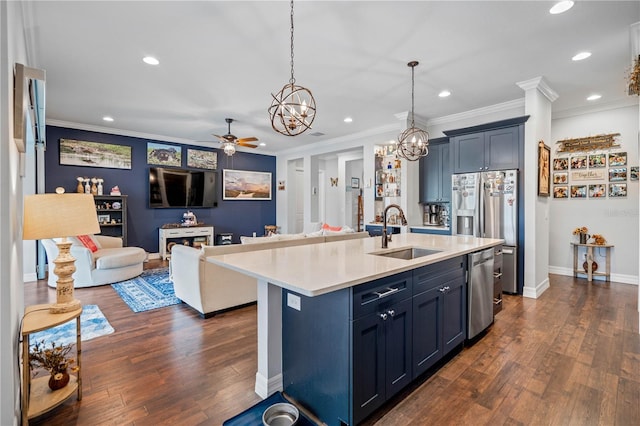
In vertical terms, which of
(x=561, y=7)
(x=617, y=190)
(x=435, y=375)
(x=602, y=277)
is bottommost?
(x=435, y=375)

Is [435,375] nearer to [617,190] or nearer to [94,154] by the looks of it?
[617,190]

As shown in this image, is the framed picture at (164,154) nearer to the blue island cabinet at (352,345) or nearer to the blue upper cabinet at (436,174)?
the blue upper cabinet at (436,174)

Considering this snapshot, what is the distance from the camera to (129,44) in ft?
9.95

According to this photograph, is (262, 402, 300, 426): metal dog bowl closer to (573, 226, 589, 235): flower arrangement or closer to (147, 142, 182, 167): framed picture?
(573, 226, 589, 235): flower arrangement

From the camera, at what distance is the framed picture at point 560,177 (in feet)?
17.3

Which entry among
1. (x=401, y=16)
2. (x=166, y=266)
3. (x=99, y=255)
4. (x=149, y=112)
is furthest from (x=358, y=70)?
(x=166, y=266)

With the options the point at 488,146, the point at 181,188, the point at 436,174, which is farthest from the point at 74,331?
the point at 488,146

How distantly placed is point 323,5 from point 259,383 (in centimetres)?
289

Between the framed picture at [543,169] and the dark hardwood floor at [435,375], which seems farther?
the framed picture at [543,169]

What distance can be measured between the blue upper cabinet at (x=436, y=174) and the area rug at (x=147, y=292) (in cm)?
453

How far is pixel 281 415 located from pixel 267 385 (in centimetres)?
30

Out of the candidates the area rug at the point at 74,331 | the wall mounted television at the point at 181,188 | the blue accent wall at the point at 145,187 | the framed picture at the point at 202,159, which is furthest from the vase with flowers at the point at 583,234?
the framed picture at the point at 202,159

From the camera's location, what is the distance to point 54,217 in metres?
1.76

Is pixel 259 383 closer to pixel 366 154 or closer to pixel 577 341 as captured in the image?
pixel 577 341
